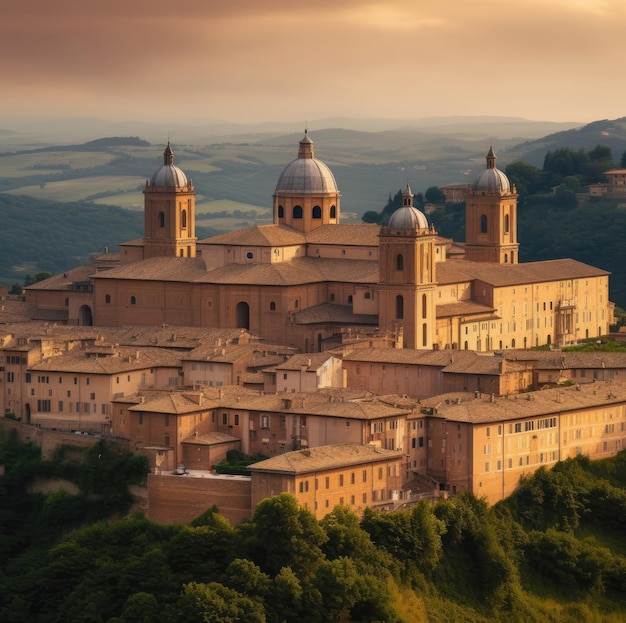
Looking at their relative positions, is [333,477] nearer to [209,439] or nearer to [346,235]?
[209,439]

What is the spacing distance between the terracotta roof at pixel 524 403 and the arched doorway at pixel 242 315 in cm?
1696

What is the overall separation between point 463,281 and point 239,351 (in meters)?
12.3

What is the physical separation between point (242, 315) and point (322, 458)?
24474 millimetres

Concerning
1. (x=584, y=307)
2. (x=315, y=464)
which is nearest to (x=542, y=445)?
(x=315, y=464)

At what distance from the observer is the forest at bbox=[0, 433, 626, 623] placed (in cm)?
6819

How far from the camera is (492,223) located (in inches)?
4205

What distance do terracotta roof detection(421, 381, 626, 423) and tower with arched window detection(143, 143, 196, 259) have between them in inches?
1098

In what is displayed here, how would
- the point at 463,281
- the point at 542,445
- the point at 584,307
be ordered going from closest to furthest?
the point at 542,445 → the point at 463,281 → the point at 584,307

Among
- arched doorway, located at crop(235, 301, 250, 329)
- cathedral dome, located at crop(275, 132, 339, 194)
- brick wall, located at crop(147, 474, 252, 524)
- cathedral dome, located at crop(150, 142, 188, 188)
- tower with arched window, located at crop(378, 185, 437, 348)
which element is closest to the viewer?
brick wall, located at crop(147, 474, 252, 524)

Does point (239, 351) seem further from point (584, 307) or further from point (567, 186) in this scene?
point (567, 186)

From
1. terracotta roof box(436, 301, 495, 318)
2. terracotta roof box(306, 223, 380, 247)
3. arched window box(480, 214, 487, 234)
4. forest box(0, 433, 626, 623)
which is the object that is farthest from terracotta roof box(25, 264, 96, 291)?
forest box(0, 433, 626, 623)

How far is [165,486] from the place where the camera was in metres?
73.2

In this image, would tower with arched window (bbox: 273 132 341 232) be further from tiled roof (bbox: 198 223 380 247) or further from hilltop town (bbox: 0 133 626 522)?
tiled roof (bbox: 198 223 380 247)

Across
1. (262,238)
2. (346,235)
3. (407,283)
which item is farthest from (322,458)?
(346,235)
